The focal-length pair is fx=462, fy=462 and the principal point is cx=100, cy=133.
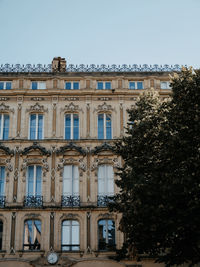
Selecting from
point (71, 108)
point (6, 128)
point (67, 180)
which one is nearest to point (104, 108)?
point (71, 108)

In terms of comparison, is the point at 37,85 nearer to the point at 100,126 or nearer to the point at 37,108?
the point at 37,108

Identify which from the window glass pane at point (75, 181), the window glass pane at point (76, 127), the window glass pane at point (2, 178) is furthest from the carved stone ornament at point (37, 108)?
the window glass pane at point (75, 181)

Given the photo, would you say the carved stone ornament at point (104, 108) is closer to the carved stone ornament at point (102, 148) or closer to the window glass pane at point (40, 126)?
the carved stone ornament at point (102, 148)

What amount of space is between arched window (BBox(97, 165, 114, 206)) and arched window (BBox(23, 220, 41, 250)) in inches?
175

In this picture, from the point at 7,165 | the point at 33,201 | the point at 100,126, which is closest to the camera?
the point at 33,201

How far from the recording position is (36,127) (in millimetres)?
33219

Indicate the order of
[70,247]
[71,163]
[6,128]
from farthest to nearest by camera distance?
[6,128], [71,163], [70,247]

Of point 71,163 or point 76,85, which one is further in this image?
point 76,85

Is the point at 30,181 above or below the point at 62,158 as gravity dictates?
below

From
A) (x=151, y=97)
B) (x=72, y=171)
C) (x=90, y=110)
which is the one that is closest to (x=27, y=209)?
(x=72, y=171)

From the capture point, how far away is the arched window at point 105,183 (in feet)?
102

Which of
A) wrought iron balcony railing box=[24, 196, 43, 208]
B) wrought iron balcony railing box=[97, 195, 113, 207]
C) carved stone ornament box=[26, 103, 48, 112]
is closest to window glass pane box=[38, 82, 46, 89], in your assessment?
carved stone ornament box=[26, 103, 48, 112]

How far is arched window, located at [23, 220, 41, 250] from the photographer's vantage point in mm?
30062

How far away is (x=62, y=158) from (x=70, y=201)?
3.10 m
